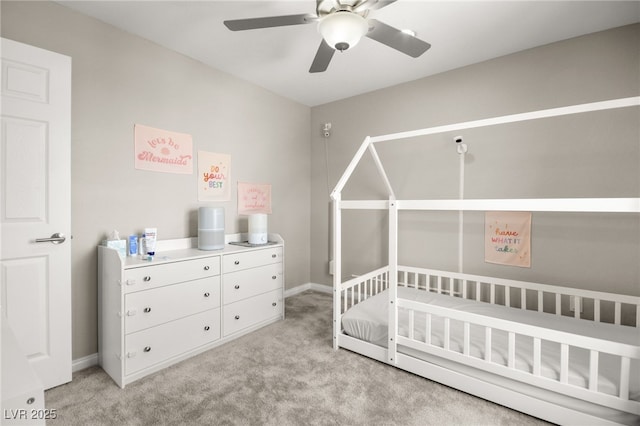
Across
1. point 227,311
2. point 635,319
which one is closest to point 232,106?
point 227,311

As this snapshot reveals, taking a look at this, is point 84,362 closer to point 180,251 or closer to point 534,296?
point 180,251

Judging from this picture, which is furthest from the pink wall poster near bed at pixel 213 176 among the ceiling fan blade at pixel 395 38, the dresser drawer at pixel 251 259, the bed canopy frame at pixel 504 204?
the ceiling fan blade at pixel 395 38

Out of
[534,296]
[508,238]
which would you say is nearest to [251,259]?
[508,238]

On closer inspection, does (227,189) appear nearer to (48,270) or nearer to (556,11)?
(48,270)

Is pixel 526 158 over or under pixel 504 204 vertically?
over

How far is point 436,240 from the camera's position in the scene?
3.02 metres

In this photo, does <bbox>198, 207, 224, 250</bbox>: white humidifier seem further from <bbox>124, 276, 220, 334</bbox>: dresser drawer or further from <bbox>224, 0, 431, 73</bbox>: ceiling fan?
<bbox>224, 0, 431, 73</bbox>: ceiling fan

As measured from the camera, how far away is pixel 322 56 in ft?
6.41

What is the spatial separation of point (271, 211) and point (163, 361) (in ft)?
6.18

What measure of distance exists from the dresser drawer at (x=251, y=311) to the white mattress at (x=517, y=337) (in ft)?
2.73

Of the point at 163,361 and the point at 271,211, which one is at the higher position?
the point at 271,211

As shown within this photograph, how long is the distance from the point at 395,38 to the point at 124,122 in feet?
6.73

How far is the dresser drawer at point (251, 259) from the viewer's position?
2527mm

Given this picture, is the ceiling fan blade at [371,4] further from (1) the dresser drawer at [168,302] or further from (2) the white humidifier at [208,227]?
(1) the dresser drawer at [168,302]
